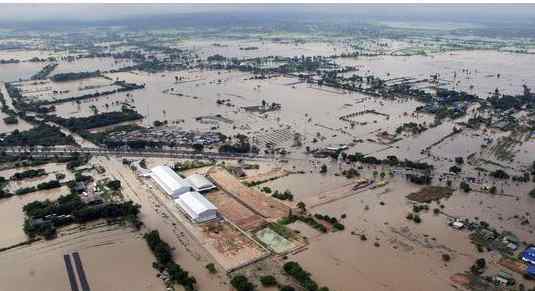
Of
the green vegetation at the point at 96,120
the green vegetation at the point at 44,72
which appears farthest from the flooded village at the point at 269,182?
the green vegetation at the point at 44,72

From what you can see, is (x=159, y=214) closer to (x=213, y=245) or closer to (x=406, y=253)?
(x=213, y=245)

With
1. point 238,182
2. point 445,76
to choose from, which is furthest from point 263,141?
point 445,76

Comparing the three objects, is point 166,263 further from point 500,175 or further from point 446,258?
point 500,175

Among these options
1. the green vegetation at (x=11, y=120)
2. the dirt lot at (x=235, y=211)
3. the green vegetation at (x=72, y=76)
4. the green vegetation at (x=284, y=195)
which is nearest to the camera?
the dirt lot at (x=235, y=211)

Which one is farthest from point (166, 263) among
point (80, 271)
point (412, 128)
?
point (412, 128)

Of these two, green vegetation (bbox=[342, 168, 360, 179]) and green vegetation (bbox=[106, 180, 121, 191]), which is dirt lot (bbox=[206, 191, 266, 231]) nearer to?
green vegetation (bbox=[106, 180, 121, 191])

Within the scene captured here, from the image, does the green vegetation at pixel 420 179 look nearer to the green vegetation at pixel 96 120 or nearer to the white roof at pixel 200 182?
the white roof at pixel 200 182
